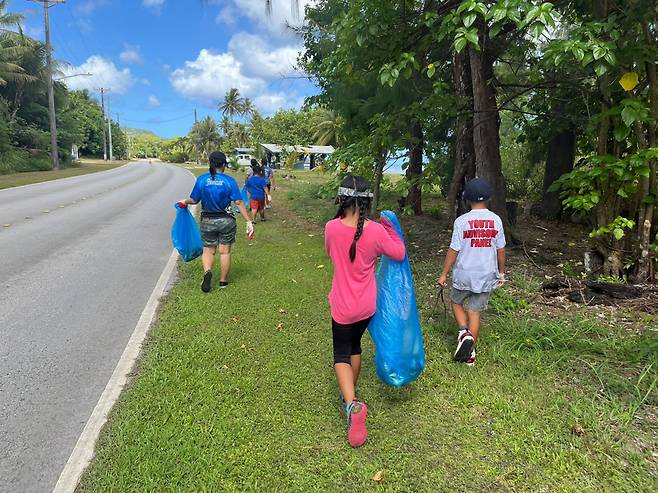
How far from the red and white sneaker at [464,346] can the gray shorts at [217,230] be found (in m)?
3.25

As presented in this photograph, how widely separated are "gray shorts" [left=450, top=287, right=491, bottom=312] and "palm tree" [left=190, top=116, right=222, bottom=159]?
86092mm

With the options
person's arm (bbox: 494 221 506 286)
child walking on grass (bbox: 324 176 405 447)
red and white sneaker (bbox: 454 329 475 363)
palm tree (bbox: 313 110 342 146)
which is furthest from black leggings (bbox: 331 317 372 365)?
palm tree (bbox: 313 110 342 146)

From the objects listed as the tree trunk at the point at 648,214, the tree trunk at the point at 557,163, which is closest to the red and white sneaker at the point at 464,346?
the tree trunk at the point at 648,214

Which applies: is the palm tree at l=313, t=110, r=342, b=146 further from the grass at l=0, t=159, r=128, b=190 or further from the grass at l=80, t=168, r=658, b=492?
the grass at l=80, t=168, r=658, b=492

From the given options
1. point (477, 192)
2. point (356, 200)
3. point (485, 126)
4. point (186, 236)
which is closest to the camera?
point (356, 200)

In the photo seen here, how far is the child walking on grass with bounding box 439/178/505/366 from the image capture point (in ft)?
12.0

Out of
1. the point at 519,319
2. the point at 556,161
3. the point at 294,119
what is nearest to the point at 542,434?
the point at 519,319

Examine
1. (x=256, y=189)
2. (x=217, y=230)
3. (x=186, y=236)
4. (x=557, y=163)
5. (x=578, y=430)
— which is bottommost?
(x=578, y=430)

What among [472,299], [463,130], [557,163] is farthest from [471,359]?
[557,163]

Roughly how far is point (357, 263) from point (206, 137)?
9059cm

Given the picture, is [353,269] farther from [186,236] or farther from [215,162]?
[186,236]

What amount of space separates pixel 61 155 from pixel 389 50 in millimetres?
45701

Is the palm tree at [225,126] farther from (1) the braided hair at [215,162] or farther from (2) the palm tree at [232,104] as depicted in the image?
(1) the braided hair at [215,162]

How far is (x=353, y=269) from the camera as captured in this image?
2895mm
